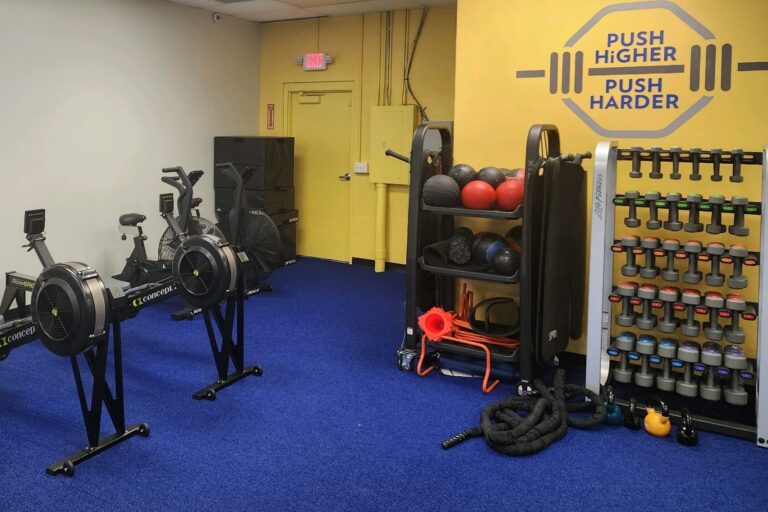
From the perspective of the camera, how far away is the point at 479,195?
404 centimetres

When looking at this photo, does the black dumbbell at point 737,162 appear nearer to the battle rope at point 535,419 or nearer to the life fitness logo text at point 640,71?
the life fitness logo text at point 640,71

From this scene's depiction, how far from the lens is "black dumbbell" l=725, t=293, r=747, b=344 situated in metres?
3.44

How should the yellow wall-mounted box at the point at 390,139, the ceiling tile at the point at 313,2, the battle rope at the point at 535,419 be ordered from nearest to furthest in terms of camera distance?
the battle rope at the point at 535,419
the ceiling tile at the point at 313,2
the yellow wall-mounted box at the point at 390,139

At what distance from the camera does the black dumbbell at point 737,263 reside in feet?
11.3

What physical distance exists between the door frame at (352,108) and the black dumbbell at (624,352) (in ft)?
14.4

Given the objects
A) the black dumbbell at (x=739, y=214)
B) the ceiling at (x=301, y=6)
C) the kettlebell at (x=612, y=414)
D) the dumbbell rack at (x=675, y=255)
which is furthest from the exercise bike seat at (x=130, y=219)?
the black dumbbell at (x=739, y=214)

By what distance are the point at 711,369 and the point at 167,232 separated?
A: 174 inches

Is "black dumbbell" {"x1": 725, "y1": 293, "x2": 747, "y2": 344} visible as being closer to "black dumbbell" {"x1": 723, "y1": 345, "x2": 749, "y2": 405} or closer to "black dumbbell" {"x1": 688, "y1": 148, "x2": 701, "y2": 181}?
"black dumbbell" {"x1": 723, "y1": 345, "x2": 749, "y2": 405}

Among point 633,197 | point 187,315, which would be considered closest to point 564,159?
point 633,197

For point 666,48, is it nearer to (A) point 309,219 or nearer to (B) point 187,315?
(B) point 187,315

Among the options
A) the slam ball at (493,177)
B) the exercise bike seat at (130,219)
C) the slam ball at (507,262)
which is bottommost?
the slam ball at (507,262)

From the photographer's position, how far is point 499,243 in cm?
421

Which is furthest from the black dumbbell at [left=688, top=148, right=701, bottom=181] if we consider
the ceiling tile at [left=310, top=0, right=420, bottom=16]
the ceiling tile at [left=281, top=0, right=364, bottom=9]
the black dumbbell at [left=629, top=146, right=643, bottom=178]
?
the ceiling tile at [left=281, top=0, right=364, bottom=9]

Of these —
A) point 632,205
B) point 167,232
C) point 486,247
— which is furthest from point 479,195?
point 167,232
